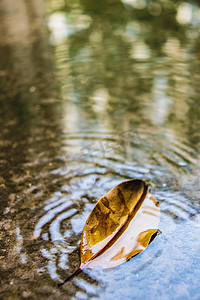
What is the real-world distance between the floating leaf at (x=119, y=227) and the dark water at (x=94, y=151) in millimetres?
45

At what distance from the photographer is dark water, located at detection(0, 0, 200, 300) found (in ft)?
4.16

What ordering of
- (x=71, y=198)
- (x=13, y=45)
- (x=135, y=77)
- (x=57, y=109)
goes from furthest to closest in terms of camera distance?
(x=13, y=45) → (x=135, y=77) → (x=57, y=109) → (x=71, y=198)

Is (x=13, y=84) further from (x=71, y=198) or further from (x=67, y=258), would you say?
(x=67, y=258)

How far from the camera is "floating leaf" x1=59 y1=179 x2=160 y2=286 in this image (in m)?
1.29

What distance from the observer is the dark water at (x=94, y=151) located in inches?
49.9

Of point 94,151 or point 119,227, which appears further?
point 94,151

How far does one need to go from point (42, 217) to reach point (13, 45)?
431cm

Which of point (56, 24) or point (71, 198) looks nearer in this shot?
point (71, 198)

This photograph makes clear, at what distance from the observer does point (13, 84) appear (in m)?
3.52

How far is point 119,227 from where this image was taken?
4.44 feet

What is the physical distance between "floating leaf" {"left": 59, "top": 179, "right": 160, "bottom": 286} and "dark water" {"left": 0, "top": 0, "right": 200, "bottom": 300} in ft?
0.15

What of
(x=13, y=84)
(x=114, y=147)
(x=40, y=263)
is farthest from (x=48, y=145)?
(x=13, y=84)

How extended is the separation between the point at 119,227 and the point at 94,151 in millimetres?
902

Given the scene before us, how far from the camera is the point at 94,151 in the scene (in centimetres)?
218
